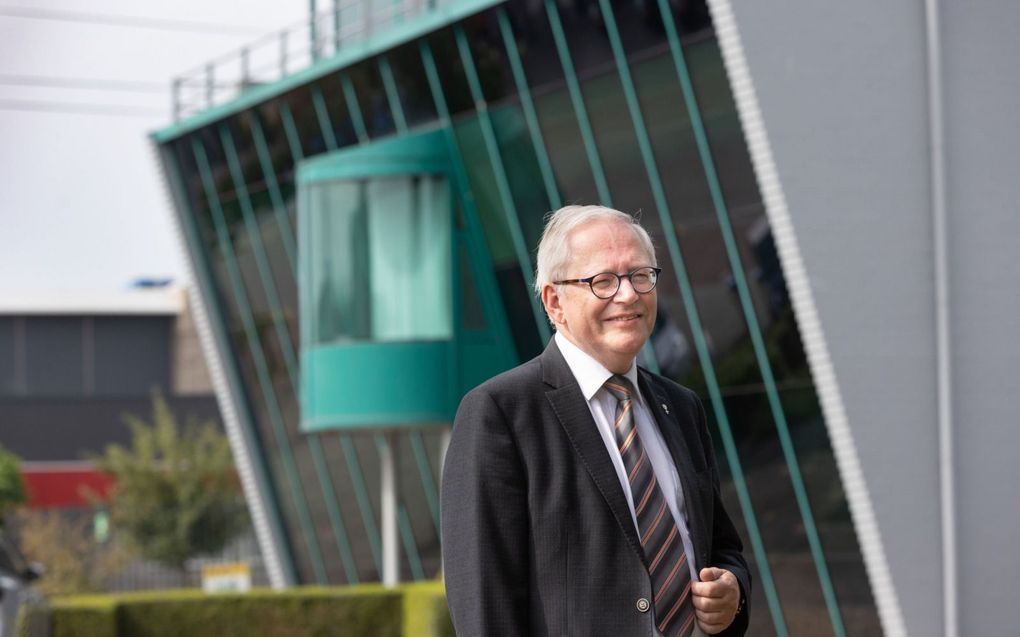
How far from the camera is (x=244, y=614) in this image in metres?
26.2

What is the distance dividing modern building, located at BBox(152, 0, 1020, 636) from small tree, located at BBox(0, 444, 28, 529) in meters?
26.2

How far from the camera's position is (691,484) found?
180 inches

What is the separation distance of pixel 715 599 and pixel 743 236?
50.8 feet

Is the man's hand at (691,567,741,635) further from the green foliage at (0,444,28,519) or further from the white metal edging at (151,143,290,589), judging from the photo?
the green foliage at (0,444,28,519)

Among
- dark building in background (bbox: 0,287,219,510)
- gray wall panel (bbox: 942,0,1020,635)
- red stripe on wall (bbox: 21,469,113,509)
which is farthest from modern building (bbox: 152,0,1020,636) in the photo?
dark building in background (bbox: 0,287,219,510)

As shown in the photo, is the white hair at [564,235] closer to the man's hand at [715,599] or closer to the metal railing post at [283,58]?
the man's hand at [715,599]

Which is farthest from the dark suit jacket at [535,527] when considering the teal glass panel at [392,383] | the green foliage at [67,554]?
the green foliage at [67,554]

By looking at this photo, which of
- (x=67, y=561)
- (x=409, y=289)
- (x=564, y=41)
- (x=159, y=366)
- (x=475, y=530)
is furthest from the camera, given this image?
(x=159, y=366)

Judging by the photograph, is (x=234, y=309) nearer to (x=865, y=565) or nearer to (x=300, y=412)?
(x=300, y=412)

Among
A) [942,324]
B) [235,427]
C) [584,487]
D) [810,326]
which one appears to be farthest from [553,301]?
[235,427]

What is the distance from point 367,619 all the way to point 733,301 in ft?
25.6

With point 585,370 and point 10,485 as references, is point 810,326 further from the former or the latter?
point 10,485

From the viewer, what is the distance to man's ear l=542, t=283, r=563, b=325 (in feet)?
14.9

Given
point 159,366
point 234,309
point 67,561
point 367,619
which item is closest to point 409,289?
point 367,619
